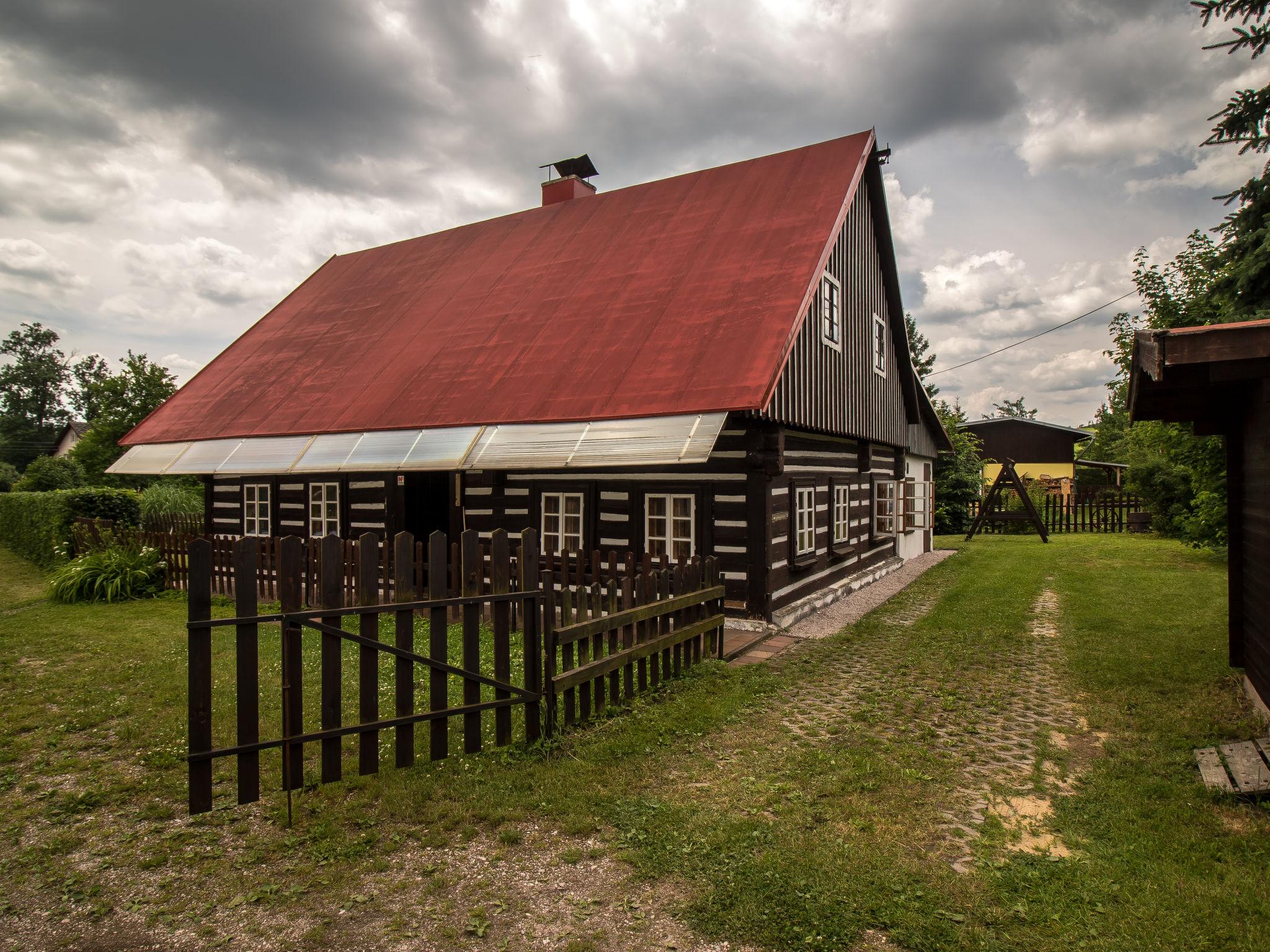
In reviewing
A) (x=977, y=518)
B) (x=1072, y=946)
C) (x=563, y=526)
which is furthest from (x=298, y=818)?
(x=977, y=518)

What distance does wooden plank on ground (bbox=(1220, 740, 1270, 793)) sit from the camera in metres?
4.86

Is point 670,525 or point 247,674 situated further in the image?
point 670,525

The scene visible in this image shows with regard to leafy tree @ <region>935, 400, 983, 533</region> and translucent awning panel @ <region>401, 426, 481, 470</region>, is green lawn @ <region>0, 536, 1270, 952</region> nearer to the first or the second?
translucent awning panel @ <region>401, 426, 481, 470</region>

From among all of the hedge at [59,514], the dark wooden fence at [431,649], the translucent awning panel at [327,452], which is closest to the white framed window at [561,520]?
the translucent awning panel at [327,452]

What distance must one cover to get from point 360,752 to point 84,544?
15103 mm

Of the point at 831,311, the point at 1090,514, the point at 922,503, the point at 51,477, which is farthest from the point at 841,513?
the point at 51,477

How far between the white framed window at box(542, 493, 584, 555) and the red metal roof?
155 cm

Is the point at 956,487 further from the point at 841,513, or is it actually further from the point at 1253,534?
the point at 1253,534

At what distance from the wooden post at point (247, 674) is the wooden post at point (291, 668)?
0.53 feet

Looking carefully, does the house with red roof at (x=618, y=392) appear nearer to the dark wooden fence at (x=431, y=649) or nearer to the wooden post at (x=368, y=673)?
the dark wooden fence at (x=431, y=649)

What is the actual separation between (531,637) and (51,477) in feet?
142

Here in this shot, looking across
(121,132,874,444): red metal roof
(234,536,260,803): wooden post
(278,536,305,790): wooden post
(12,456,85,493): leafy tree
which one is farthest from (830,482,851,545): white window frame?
(12,456,85,493): leafy tree

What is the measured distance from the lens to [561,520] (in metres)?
12.3

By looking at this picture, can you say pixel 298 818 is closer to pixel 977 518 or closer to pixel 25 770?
pixel 25 770
